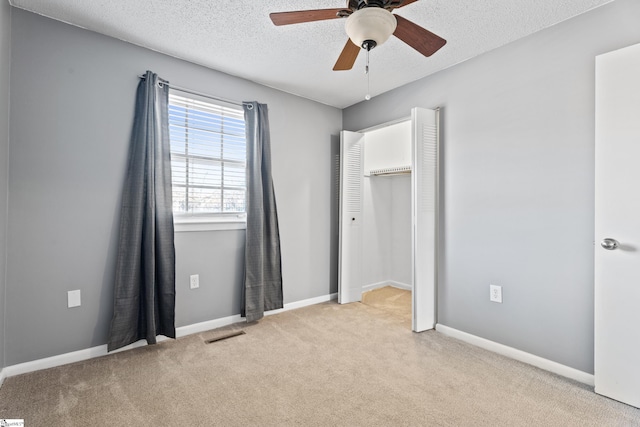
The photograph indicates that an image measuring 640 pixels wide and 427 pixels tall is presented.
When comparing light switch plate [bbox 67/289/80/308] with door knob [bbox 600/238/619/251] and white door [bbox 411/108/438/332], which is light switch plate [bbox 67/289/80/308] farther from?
door knob [bbox 600/238/619/251]

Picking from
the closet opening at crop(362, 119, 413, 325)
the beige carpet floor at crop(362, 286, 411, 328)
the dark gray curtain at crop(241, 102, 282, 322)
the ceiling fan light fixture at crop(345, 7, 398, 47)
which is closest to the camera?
the ceiling fan light fixture at crop(345, 7, 398, 47)

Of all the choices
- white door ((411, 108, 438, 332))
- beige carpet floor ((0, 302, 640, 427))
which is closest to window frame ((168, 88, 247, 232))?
beige carpet floor ((0, 302, 640, 427))

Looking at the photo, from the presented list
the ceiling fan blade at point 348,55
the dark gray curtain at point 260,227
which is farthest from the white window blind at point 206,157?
the ceiling fan blade at point 348,55

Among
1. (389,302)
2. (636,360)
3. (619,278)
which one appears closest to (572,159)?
(619,278)

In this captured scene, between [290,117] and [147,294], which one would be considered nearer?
[147,294]

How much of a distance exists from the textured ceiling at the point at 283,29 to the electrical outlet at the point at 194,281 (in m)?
2.00

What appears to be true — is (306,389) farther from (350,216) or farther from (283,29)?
(283,29)

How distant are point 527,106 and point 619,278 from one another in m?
1.34

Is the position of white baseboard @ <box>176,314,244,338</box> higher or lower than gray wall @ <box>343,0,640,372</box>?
lower

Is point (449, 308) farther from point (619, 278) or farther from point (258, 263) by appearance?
point (258, 263)

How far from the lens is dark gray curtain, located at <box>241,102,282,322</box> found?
314 cm

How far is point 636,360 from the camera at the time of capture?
1808mm

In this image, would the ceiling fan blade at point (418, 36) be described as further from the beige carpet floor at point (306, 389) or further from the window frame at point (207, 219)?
the beige carpet floor at point (306, 389)

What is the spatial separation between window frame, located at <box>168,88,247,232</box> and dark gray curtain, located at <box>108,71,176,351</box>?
0.52ft
